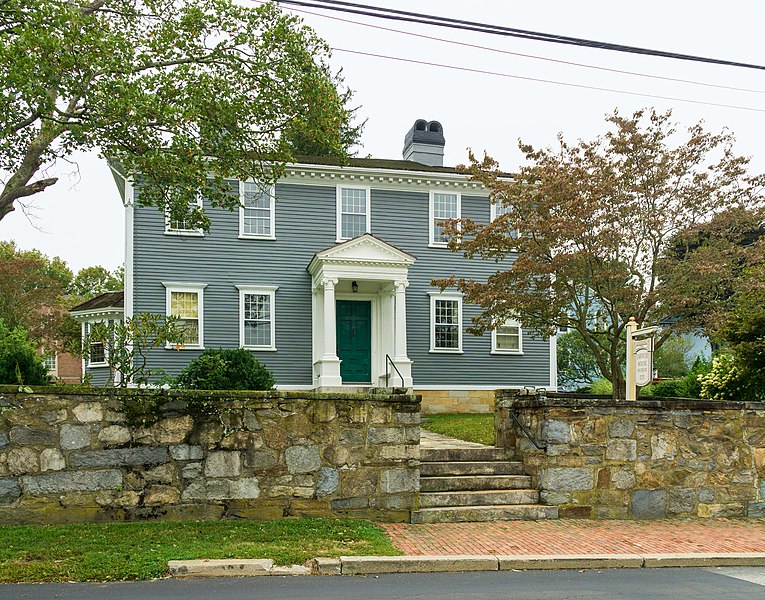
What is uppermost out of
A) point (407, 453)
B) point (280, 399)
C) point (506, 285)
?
point (506, 285)

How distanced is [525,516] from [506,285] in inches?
269

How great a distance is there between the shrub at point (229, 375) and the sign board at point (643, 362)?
9.39m

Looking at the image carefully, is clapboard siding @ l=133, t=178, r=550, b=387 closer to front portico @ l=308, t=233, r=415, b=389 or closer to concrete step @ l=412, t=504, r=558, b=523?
front portico @ l=308, t=233, r=415, b=389

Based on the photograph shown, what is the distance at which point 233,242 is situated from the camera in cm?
2175

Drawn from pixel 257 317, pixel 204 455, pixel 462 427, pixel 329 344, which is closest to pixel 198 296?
pixel 257 317

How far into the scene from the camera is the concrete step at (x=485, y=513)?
931cm

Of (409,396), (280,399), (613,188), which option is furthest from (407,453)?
(613,188)

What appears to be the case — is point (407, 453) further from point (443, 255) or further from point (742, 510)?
point (443, 255)

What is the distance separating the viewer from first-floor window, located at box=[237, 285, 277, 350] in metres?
21.6

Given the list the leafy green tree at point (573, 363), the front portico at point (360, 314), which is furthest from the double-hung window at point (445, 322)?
the leafy green tree at point (573, 363)

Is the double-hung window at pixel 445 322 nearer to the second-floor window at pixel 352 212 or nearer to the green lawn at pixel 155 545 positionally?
the second-floor window at pixel 352 212

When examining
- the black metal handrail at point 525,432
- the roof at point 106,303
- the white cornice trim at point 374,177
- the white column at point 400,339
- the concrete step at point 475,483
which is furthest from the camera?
the roof at point 106,303

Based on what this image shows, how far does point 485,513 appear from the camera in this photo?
9.55 m

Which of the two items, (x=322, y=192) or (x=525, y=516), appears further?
(x=322, y=192)
